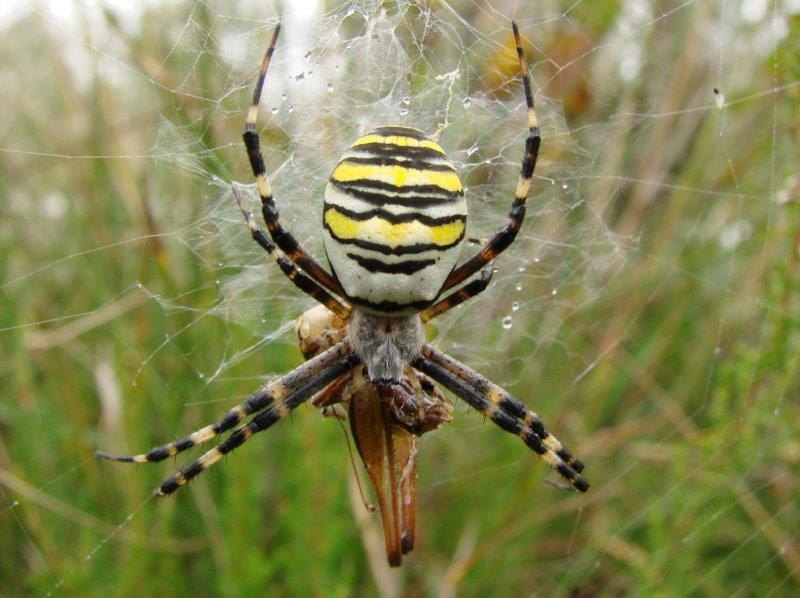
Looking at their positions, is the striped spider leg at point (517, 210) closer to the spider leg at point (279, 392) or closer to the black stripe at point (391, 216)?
the black stripe at point (391, 216)

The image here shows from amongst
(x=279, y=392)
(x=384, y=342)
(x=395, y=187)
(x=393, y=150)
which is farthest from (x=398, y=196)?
A: (x=279, y=392)

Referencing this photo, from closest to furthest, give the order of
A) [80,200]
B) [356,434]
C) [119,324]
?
[356,434] < [119,324] < [80,200]

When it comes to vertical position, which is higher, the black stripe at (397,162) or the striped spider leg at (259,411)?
the black stripe at (397,162)

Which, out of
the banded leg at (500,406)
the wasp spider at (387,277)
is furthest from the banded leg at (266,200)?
the banded leg at (500,406)

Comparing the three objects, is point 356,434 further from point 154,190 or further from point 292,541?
point 154,190

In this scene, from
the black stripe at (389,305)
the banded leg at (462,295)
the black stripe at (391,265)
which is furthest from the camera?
the banded leg at (462,295)

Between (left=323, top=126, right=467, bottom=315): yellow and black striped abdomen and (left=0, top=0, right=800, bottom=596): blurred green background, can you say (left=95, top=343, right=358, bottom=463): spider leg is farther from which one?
(left=323, top=126, right=467, bottom=315): yellow and black striped abdomen

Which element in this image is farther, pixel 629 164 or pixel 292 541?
pixel 629 164

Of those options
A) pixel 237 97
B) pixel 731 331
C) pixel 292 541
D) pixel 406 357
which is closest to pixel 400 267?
pixel 406 357
